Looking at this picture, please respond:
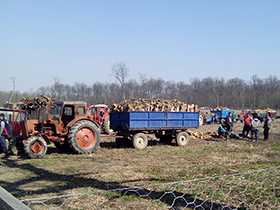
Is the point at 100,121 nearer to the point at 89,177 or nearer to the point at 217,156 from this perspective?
the point at 217,156

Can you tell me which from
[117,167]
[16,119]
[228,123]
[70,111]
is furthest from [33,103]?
[117,167]

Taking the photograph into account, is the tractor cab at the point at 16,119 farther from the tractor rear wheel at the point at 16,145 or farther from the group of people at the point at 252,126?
the group of people at the point at 252,126

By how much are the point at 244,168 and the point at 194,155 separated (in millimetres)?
2571

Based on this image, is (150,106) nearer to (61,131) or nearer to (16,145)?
(61,131)

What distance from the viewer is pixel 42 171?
26.9 ft

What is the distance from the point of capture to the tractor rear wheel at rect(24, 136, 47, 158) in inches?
381

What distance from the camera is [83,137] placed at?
11078mm

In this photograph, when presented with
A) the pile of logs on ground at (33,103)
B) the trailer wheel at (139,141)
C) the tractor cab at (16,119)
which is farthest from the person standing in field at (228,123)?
the pile of logs on ground at (33,103)

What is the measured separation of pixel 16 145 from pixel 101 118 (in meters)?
8.97

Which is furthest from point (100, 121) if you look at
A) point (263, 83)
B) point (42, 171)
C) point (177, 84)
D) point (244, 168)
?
point (263, 83)

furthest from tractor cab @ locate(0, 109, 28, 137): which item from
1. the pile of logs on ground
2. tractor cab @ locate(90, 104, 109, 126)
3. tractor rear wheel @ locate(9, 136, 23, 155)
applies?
the pile of logs on ground

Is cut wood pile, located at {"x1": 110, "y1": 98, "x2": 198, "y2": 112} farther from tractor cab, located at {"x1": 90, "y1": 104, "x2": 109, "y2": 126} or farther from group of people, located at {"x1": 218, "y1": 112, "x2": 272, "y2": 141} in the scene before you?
tractor cab, located at {"x1": 90, "y1": 104, "x2": 109, "y2": 126}

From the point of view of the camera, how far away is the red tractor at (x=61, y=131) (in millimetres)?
9953

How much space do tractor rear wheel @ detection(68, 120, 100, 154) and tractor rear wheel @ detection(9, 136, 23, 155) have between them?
1.88 meters
